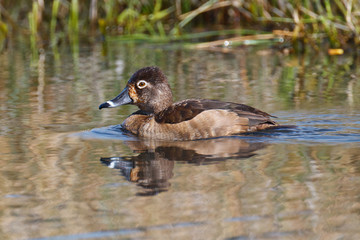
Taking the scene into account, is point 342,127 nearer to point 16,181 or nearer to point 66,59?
point 16,181

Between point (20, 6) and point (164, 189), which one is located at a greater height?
point (20, 6)

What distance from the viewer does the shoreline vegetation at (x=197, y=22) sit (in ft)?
39.5

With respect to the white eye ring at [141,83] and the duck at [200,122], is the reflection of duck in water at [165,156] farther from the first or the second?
the white eye ring at [141,83]

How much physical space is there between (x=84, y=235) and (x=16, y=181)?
1434mm

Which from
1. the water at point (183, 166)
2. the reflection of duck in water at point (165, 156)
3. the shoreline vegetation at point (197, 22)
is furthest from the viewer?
the shoreline vegetation at point (197, 22)

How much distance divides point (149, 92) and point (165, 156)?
5.69ft

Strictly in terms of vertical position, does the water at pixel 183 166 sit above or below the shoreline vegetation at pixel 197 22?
below

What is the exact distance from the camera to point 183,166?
556cm

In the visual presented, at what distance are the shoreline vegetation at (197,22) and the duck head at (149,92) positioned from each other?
4.44 metres

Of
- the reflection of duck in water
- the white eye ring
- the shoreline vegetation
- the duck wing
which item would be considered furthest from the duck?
the shoreline vegetation

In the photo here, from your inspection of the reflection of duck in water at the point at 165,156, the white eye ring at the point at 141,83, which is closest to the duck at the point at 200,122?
the reflection of duck in water at the point at 165,156

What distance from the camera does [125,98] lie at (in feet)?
25.5

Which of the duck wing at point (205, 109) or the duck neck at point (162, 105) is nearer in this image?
the duck wing at point (205, 109)

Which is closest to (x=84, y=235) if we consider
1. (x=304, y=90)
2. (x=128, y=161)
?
(x=128, y=161)
